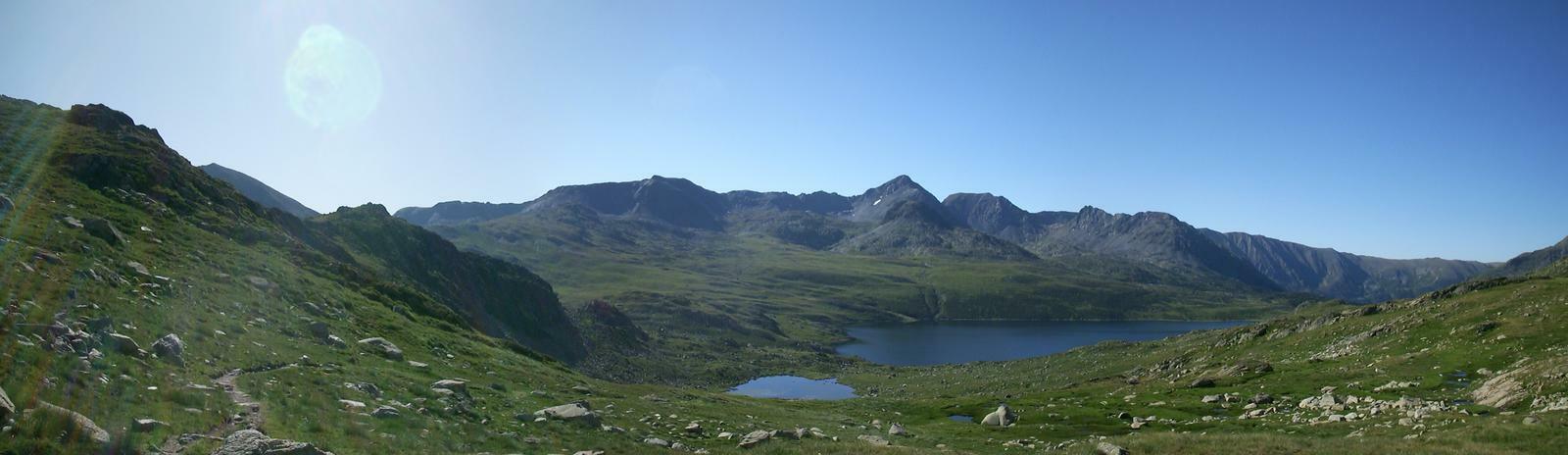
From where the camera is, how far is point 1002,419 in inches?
1994

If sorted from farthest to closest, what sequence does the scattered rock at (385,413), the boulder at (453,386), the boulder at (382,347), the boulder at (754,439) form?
the boulder at (382,347) → the boulder at (453,386) → the boulder at (754,439) → the scattered rock at (385,413)

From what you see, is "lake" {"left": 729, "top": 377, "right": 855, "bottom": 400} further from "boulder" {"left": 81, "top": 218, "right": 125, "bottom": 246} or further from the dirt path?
the dirt path

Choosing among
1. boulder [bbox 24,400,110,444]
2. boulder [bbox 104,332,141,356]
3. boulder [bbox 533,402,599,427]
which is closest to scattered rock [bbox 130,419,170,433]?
boulder [bbox 24,400,110,444]

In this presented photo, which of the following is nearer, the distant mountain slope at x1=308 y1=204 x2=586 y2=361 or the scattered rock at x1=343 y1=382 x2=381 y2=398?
the scattered rock at x1=343 y1=382 x2=381 y2=398

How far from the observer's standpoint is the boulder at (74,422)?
16438 millimetres

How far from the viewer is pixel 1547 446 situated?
2366 centimetres

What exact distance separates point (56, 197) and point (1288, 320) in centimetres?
11837

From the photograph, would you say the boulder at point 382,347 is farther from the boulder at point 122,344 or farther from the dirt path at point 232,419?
the boulder at point 122,344

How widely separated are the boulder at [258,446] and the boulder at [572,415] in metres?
13.5

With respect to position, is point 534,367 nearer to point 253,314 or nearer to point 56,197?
A: point 253,314

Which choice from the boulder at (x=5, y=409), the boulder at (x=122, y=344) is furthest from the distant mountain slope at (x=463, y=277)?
the boulder at (x=5, y=409)

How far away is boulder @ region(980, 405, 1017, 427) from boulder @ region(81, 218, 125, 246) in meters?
53.5

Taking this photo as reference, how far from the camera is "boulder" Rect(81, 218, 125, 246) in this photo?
37.1m

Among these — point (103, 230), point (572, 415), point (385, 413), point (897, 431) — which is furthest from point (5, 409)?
point (897, 431)
